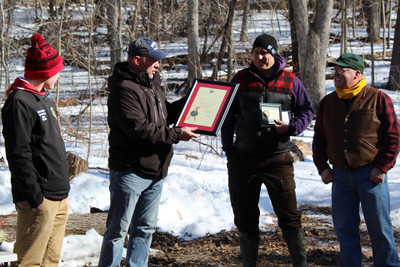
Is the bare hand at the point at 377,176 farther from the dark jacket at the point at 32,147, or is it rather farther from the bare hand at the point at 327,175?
the dark jacket at the point at 32,147

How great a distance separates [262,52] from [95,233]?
8.83 feet

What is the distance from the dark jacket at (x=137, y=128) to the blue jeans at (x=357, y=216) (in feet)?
4.80

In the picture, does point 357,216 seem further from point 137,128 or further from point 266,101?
point 137,128

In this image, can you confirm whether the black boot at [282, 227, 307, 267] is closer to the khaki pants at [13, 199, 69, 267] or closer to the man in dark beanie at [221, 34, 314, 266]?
the man in dark beanie at [221, 34, 314, 266]

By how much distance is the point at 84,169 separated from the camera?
859 centimetres

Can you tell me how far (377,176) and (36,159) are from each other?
2631mm

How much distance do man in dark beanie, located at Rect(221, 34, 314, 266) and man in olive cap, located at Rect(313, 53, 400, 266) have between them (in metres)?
0.34

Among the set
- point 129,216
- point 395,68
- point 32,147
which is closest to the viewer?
point 32,147

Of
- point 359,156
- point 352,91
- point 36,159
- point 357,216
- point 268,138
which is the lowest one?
point 357,216

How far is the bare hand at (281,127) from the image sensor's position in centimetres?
421

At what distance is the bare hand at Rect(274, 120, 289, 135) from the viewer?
4.21m

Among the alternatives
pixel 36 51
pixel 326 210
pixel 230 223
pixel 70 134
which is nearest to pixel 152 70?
pixel 36 51

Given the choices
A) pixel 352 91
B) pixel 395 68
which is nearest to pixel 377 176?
pixel 352 91

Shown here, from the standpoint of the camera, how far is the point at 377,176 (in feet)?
13.1
